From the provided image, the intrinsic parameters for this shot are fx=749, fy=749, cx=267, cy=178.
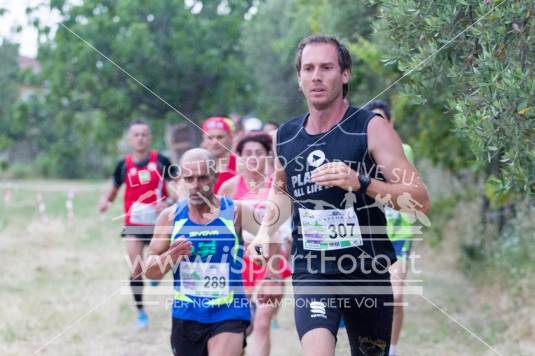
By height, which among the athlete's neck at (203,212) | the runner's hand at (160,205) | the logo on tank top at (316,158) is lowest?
the athlete's neck at (203,212)

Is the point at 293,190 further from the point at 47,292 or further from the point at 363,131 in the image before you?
the point at 47,292

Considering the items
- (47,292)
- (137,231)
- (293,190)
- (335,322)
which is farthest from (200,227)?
(47,292)

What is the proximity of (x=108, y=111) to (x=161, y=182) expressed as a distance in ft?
46.8

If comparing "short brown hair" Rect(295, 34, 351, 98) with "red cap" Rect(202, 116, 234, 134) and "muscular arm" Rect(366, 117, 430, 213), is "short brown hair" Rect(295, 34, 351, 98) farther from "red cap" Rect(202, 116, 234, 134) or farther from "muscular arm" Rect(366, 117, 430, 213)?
"red cap" Rect(202, 116, 234, 134)

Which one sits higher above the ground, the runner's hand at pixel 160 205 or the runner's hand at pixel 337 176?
the runner's hand at pixel 160 205

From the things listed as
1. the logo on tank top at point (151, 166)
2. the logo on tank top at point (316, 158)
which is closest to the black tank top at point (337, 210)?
the logo on tank top at point (316, 158)

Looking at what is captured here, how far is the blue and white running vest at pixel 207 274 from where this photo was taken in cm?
436

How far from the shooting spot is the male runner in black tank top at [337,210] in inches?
142

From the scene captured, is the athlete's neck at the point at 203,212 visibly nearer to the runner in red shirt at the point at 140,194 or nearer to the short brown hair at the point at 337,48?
the short brown hair at the point at 337,48

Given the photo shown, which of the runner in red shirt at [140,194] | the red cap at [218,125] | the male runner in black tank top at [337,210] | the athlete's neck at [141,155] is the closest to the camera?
the male runner in black tank top at [337,210]

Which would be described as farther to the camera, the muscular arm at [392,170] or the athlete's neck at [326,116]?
the athlete's neck at [326,116]

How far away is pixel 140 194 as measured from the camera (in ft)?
25.5

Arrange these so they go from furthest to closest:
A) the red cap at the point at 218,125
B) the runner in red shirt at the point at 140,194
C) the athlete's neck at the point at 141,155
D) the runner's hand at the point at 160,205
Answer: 1. the athlete's neck at the point at 141,155
2. the runner's hand at the point at 160,205
3. the runner in red shirt at the point at 140,194
4. the red cap at the point at 218,125

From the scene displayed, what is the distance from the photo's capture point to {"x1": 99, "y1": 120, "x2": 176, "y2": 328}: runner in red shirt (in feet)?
24.9
